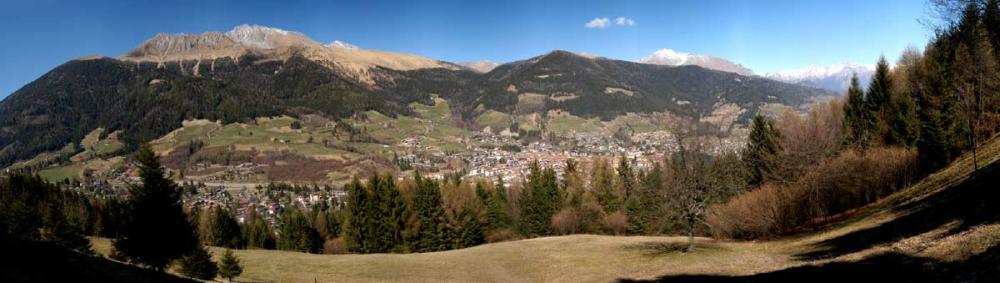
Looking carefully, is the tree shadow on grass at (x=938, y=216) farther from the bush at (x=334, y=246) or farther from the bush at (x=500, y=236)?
the bush at (x=334, y=246)

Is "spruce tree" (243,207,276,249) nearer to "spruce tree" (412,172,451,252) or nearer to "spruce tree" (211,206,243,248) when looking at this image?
"spruce tree" (211,206,243,248)

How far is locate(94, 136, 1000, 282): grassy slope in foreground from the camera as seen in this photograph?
18219mm

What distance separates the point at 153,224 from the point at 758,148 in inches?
2371

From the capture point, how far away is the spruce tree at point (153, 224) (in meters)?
35.0

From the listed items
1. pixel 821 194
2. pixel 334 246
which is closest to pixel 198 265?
pixel 334 246

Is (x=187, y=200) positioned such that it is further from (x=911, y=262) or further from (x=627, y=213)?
(x=911, y=262)

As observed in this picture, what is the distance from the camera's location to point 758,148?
2265 inches

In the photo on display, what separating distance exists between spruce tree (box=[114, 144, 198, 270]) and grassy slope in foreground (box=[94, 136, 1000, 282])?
565 centimetres

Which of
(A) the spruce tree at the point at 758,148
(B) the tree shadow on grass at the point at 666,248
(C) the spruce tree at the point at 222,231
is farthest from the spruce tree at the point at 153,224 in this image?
(A) the spruce tree at the point at 758,148

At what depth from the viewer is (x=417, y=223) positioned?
65.7 meters

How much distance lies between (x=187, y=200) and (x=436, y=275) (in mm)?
156832

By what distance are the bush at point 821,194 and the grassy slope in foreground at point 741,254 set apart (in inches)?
214

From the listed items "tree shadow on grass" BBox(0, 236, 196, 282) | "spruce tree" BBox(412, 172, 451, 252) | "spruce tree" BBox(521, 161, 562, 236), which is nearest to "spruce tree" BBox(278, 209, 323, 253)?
"spruce tree" BBox(412, 172, 451, 252)

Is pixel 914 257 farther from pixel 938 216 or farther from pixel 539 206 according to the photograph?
pixel 539 206
